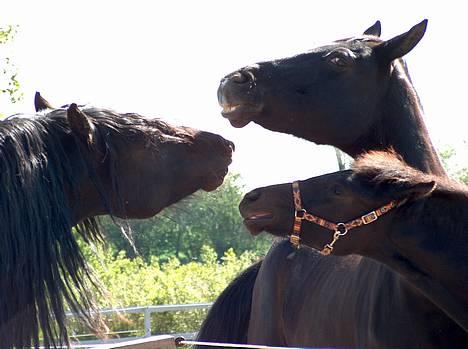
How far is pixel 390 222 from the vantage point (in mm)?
4000

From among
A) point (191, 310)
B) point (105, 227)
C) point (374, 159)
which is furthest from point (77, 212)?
point (191, 310)

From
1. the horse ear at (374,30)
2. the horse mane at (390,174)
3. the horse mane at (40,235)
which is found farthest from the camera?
the horse ear at (374,30)

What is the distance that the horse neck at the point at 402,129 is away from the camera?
14.9 ft

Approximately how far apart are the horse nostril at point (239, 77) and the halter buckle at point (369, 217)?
92 centimetres

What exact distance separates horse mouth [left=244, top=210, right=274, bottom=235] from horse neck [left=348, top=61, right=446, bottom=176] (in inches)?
39.3

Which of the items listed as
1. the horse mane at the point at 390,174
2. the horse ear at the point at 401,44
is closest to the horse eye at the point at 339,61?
the horse ear at the point at 401,44

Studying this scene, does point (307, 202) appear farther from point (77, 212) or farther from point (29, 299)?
point (29, 299)

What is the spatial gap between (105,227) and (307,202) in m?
0.88

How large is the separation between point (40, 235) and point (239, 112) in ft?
5.22

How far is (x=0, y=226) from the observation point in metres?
3.06

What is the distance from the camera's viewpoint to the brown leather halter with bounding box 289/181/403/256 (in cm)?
394

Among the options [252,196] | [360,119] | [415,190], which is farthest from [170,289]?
[415,190]

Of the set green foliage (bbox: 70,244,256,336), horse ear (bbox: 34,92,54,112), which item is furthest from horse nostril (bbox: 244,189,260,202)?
green foliage (bbox: 70,244,256,336)

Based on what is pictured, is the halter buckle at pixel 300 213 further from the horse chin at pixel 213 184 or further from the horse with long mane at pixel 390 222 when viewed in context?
the horse chin at pixel 213 184
